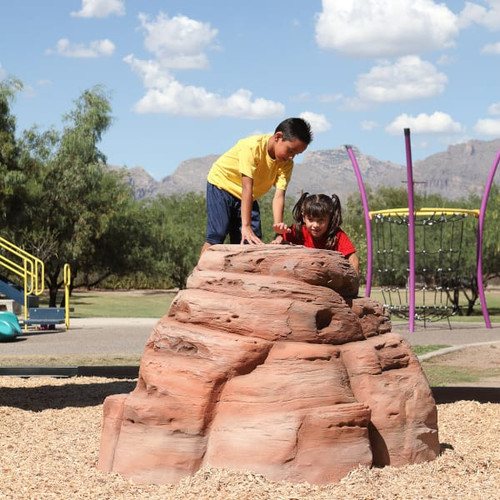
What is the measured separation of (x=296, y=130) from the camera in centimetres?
615

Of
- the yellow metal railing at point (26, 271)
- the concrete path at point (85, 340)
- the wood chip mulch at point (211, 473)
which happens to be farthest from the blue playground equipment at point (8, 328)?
the wood chip mulch at point (211, 473)

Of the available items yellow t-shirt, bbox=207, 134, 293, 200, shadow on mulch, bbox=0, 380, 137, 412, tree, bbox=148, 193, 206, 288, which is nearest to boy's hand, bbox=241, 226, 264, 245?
yellow t-shirt, bbox=207, 134, 293, 200

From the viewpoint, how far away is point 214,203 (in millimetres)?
6730

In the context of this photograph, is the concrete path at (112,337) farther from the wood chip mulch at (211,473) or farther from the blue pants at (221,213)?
the blue pants at (221,213)

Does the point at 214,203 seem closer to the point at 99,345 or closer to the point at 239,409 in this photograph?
the point at 239,409

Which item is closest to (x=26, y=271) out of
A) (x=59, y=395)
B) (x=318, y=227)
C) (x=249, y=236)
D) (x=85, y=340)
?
(x=85, y=340)

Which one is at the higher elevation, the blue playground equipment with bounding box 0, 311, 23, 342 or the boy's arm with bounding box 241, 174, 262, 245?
the boy's arm with bounding box 241, 174, 262, 245

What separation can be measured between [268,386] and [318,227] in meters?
1.40

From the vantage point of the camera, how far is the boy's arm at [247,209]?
6.29 metres

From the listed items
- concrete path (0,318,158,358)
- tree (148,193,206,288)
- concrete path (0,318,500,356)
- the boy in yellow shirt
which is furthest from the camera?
tree (148,193,206,288)

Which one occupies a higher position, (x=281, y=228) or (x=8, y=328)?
(x=281, y=228)

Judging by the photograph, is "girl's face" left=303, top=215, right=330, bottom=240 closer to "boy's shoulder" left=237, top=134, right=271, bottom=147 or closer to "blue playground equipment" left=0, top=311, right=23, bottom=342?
"boy's shoulder" left=237, top=134, right=271, bottom=147

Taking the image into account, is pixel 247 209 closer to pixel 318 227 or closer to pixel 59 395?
pixel 318 227

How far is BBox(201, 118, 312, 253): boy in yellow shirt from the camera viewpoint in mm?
6207
